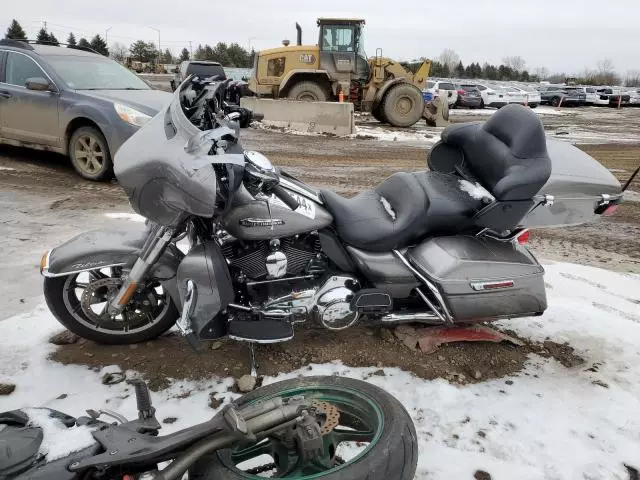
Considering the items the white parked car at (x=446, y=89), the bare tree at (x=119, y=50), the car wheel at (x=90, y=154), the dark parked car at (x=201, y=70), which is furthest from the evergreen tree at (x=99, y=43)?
the dark parked car at (x=201, y=70)

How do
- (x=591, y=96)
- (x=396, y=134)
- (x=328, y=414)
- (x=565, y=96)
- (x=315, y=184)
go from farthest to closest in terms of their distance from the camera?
(x=591, y=96) < (x=565, y=96) < (x=396, y=134) < (x=315, y=184) < (x=328, y=414)

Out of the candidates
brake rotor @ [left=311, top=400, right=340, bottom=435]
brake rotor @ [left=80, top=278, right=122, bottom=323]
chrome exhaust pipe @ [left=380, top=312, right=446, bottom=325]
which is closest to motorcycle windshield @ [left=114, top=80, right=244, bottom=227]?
brake rotor @ [left=80, top=278, right=122, bottom=323]

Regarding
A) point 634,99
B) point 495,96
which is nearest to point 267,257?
point 495,96

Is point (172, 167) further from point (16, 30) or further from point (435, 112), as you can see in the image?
point (16, 30)

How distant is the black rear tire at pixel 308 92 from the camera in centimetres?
1570

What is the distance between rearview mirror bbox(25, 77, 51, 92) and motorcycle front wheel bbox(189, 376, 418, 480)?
6.56 metres

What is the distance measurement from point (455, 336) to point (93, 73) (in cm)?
671

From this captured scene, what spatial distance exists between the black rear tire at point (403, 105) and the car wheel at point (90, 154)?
10.1 meters

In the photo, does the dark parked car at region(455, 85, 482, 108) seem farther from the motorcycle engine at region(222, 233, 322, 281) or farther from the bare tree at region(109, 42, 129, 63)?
the bare tree at region(109, 42, 129, 63)

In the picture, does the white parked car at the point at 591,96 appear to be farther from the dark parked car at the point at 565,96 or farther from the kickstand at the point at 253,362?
the kickstand at the point at 253,362

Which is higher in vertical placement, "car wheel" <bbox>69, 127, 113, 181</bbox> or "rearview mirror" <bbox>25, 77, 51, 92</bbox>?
"rearview mirror" <bbox>25, 77, 51, 92</bbox>

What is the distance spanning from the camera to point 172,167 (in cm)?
262

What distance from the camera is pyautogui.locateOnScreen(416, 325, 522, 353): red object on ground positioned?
3398 millimetres

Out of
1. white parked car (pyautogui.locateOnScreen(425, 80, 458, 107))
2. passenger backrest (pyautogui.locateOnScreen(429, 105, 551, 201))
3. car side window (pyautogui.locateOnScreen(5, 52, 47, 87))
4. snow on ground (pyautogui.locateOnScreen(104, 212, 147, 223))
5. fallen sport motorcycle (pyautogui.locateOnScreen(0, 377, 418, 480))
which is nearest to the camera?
fallen sport motorcycle (pyautogui.locateOnScreen(0, 377, 418, 480))
